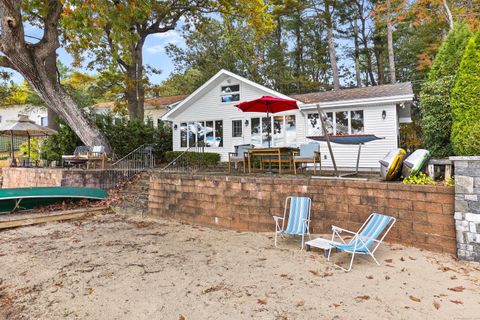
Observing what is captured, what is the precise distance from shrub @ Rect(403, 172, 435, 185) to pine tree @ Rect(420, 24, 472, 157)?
261 centimetres

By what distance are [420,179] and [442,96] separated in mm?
3305

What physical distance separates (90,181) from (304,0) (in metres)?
21.0

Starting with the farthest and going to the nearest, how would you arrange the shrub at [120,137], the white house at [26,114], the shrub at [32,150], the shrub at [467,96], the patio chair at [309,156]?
the white house at [26,114] → the shrub at [32,150] → the shrub at [120,137] → the patio chair at [309,156] → the shrub at [467,96]

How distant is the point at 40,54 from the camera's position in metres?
12.3

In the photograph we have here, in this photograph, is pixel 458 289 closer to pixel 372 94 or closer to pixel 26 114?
pixel 372 94

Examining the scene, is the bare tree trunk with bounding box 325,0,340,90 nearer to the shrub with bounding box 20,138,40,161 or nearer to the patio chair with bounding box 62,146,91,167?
the patio chair with bounding box 62,146,91,167

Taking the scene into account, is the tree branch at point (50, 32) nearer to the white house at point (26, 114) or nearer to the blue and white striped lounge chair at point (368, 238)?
the blue and white striped lounge chair at point (368, 238)

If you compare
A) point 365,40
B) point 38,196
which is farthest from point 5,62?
point 365,40

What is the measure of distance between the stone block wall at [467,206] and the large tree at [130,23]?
10.0 meters

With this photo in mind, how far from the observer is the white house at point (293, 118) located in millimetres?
11688

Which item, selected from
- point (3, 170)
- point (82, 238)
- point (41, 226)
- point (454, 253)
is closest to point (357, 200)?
point (454, 253)

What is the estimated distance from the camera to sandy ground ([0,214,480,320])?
132 inches

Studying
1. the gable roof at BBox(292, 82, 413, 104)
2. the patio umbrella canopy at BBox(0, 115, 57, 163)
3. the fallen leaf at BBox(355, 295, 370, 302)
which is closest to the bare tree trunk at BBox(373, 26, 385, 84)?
the gable roof at BBox(292, 82, 413, 104)

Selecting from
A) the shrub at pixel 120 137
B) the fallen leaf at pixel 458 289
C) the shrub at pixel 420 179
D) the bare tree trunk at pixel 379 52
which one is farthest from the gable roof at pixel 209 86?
the bare tree trunk at pixel 379 52
